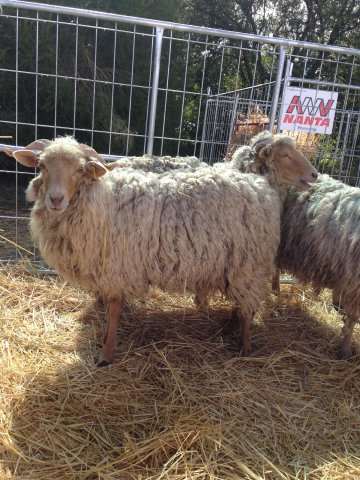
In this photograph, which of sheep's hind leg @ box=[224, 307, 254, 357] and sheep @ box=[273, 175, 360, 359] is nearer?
sheep @ box=[273, 175, 360, 359]

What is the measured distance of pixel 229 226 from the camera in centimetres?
305

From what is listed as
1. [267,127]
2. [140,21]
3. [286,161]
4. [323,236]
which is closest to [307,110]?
[286,161]

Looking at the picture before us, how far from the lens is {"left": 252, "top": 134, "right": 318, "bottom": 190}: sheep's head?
11.9 feet

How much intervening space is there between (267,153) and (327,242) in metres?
0.93

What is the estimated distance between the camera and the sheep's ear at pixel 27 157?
270cm

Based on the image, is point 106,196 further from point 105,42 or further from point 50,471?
point 105,42

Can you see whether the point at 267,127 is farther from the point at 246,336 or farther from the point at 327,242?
the point at 246,336

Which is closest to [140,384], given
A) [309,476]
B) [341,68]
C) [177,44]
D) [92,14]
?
[309,476]

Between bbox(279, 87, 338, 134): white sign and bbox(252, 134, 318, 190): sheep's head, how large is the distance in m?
0.80

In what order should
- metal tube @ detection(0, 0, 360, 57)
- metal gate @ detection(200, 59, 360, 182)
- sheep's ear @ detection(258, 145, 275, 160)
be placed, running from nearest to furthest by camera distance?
1. sheep's ear @ detection(258, 145, 275, 160)
2. metal tube @ detection(0, 0, 360, 57)
3. metal gate @ detection(200, 59, 360, 182)

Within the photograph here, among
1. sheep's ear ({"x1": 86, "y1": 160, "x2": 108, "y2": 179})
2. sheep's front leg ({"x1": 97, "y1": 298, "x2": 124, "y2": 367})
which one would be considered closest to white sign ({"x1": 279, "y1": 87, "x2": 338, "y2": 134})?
sheep's ear ({"x1": 86, "y1": 160, "x2": 108, "y2": 179})

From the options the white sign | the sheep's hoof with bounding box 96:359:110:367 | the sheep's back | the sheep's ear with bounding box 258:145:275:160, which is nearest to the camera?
the sheep's hoof with bounding box 96:359:110:367

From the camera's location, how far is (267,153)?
12.0ft

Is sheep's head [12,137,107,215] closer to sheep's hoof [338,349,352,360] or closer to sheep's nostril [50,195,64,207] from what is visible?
sheep's nostril [50,195,64,207]
